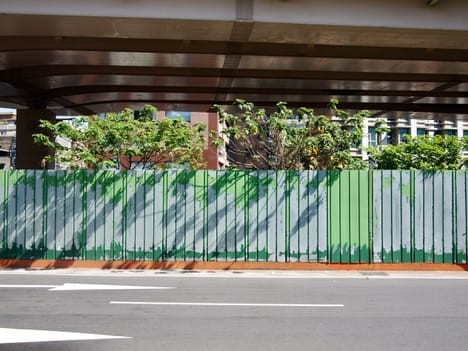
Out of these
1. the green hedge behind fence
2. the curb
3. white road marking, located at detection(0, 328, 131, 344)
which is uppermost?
the green hedge behind fence

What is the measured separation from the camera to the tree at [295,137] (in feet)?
45.0

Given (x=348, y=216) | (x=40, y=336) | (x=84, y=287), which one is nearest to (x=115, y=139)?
(x=84, y=287)

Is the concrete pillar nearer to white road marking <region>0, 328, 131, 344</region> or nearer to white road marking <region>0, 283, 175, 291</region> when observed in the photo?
white road marking <region>0, 283, 175, 291</region>

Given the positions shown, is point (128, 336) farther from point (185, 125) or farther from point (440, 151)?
point (440, 151)
